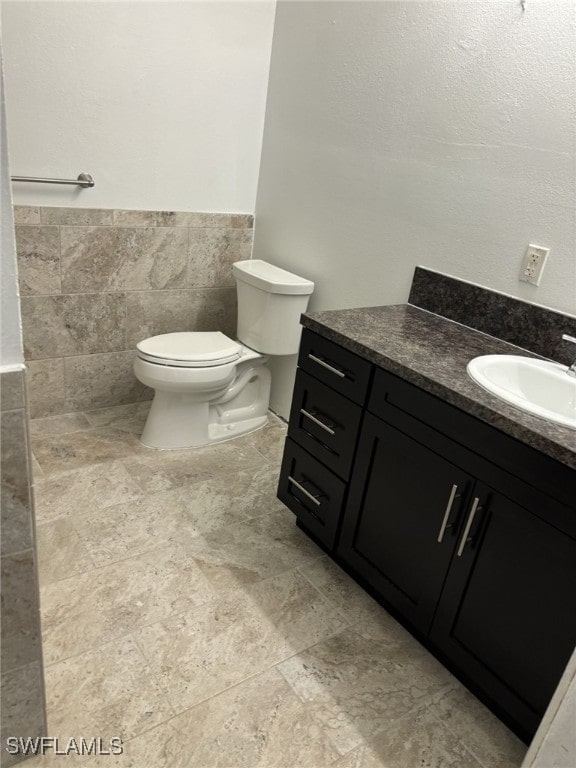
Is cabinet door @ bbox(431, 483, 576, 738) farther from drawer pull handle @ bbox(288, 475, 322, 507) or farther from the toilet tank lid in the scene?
the toilet tank lid

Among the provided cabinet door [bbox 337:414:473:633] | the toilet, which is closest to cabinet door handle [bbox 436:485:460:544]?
cabinet door [bbox 337:414:473:633]

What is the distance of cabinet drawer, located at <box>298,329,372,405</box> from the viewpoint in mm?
1684

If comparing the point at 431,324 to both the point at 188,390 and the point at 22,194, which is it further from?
the point at 22,194

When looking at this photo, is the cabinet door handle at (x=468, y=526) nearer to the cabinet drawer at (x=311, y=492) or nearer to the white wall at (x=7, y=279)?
the cabinet drawer at (x=311, y=492)

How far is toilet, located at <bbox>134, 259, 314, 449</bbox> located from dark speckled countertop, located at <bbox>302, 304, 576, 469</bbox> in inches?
25.9

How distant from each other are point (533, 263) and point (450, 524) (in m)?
0.84

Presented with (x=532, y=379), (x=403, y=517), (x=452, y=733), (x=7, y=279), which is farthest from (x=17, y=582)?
(x=532, y=379)

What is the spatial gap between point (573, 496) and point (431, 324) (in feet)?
2.83

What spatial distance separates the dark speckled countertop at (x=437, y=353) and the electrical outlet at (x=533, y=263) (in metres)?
0.22

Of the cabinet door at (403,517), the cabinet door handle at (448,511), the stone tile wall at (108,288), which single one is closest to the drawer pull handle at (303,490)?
the cabinet door at (403,517)

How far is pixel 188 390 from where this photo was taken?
243cm

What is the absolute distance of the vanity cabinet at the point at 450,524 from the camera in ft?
4.19

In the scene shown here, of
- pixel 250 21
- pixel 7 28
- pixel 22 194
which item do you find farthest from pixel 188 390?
pixel 250 21

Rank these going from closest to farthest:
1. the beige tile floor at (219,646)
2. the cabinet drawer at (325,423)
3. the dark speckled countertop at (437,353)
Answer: the dark speckled countertop at (437,353)
the beige tile floor at (219,646)
the cabinet drawer at (325,423)
